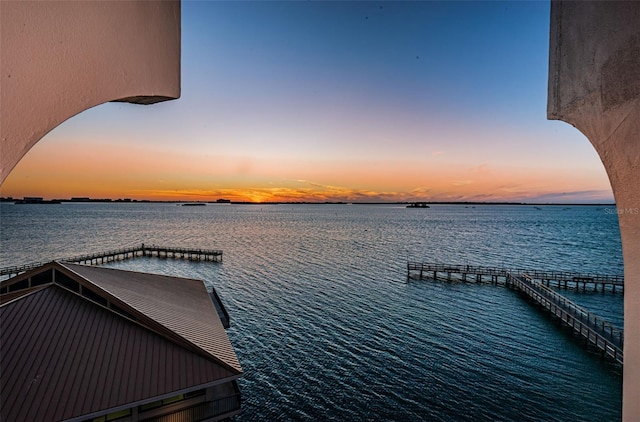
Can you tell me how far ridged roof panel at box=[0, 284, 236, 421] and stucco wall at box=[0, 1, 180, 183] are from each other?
1126cm

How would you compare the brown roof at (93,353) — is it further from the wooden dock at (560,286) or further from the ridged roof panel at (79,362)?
the wooden dock at (560,286)

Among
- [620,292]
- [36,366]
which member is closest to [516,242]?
[620,292]

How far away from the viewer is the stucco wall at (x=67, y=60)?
1.53 meters

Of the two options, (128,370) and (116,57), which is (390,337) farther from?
(116,57)

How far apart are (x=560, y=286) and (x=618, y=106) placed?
46103 mm

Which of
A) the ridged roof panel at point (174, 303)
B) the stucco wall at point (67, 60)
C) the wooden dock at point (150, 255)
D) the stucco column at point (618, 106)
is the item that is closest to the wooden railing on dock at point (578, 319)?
the ridged roof panel at point (174, 303)

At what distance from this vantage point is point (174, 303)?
19.0 meters

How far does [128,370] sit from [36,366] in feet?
8.50

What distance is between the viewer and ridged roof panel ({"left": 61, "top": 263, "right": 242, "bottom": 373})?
47.8ft

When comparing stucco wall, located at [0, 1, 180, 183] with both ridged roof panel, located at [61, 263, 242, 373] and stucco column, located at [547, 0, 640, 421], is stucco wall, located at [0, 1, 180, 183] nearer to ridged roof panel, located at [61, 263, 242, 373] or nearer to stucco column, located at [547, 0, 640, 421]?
stucco column, located at [547, 0, 640, 421]

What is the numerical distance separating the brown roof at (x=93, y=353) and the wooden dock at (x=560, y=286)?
2287 cm

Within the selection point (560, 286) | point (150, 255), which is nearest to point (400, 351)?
point (560, 286)

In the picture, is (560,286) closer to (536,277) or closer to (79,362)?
(536,277)

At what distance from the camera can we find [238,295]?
36719mm
